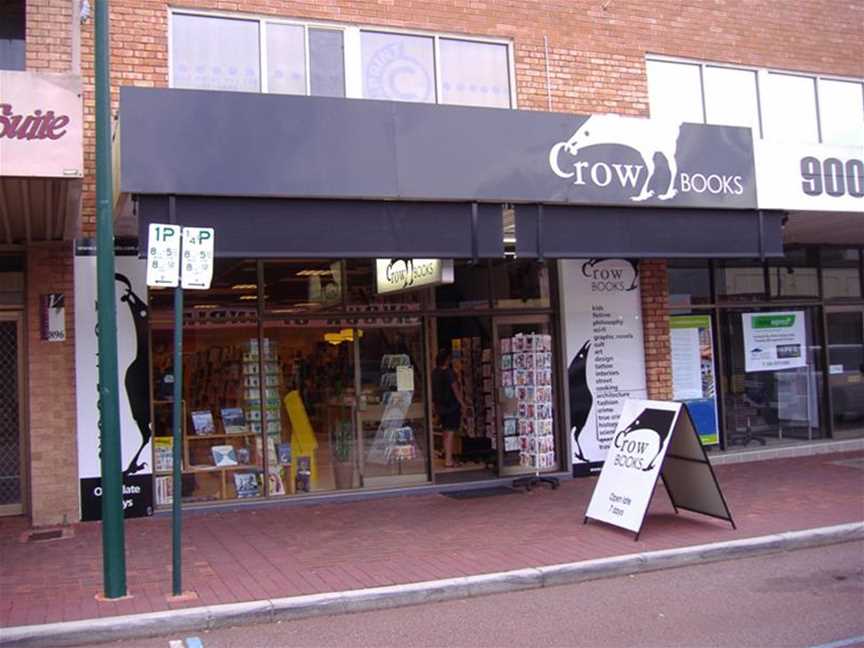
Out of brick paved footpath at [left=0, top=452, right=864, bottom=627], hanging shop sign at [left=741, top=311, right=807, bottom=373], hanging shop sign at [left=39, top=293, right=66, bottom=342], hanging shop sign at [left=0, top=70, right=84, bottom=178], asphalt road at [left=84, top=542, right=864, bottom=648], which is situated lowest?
asphalt road at [left=84, top=542, right=864, bottom=648]

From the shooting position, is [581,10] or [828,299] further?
[828,299]

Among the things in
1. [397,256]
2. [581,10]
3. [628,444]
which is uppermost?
[581,10]

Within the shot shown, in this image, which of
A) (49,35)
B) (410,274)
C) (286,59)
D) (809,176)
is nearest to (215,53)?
(286,59)

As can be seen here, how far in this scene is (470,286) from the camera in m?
12.1

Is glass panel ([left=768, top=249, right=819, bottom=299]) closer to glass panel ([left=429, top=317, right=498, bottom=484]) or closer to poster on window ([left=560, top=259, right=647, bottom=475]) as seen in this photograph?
poster on window ([left=560, top=259, right=647, bottom=475])

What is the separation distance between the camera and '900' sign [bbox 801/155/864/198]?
35.1 feet

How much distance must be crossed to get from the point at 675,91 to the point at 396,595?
9137mm

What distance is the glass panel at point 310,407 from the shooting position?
10969mm

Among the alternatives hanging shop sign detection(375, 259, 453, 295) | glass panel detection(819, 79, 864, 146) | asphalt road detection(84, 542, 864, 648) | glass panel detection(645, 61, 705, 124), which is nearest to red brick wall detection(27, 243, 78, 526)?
hanging shop sign detection(375, 259, 453, 295)

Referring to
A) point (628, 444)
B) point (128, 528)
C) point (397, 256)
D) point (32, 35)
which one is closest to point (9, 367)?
point (128, 528)

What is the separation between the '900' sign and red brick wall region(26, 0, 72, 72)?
8.78 m

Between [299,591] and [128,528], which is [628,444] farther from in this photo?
[128,528]

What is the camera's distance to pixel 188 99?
26.8 feet

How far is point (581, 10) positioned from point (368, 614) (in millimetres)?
9106
